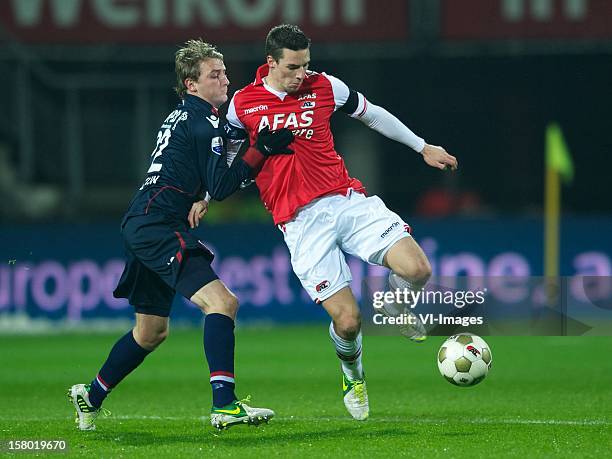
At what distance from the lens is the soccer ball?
276 inches

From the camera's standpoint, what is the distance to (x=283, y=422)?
7160 mm

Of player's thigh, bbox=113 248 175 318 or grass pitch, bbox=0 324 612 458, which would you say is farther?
player's thigh, bbox=113 248 175 318

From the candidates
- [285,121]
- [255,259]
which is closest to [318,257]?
[285,121]

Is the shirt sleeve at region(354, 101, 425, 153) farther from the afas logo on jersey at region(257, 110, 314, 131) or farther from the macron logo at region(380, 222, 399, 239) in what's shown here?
the macron logo at region(380, 222, 399, 239)

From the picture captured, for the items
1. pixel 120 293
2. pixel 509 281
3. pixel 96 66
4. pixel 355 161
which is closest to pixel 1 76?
pixel 96 66

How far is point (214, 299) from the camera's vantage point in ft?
20.7

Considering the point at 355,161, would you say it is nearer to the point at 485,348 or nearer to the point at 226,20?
the point at 226,20

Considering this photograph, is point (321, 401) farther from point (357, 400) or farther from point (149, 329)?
point (149, 329)

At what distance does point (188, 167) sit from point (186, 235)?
15.7 inches

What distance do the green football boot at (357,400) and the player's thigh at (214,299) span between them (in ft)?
3.90

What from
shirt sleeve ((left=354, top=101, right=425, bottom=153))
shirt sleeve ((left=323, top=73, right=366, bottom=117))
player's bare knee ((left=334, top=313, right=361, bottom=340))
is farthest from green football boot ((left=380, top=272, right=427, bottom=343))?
shirt sleeve ((left=323, top=73, right=366, bottom=117))

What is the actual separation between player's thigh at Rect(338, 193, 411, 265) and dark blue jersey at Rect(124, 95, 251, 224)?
0.86 m

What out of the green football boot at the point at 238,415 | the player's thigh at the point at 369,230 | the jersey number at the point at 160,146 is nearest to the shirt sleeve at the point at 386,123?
the player's thigh at the point at 369,230

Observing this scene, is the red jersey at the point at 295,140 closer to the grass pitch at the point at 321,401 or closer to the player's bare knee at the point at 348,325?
the player's bare knee at the point at 348,325
